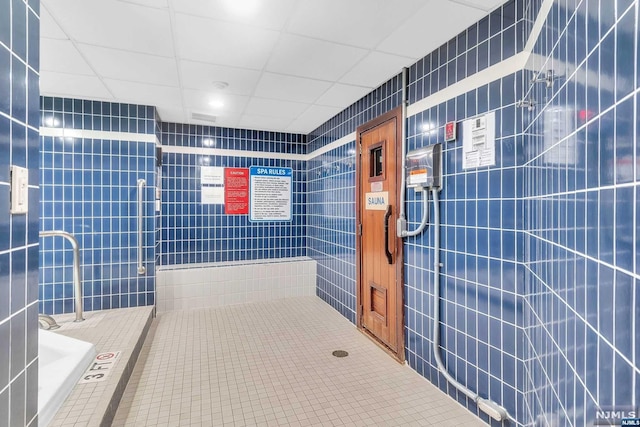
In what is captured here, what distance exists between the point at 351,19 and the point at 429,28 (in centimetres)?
54

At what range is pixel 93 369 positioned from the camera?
2.28 metres

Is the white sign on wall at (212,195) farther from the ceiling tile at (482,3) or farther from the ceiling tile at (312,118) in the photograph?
the ceiling tile at (482,3)

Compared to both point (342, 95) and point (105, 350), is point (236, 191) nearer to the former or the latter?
point (342, 95)

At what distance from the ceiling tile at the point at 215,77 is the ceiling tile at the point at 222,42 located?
11cm

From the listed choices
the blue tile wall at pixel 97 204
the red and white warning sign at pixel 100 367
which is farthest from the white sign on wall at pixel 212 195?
the red and white warning sign at pixel 100 367

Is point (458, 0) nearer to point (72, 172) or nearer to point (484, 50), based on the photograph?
point (484, 50)

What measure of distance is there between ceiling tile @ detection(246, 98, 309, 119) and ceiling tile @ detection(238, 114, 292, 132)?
0.16 metres

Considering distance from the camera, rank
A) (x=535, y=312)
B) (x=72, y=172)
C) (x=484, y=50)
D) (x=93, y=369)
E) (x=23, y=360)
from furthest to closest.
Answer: (x=72, y=172)
(x=93, y=369)
(x=484, y=50)
(x=535, y=312)
(x=23, y=360)

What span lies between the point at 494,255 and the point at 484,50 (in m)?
1.29

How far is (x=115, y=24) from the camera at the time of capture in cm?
204

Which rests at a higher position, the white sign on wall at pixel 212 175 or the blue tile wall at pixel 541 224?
the white sign on wall at pixel 212 175

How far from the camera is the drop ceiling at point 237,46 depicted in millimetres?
1889

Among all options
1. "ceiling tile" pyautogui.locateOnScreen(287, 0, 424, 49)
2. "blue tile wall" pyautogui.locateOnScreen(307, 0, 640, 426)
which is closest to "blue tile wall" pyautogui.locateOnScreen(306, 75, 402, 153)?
"blue tile wall" pyautogui.locateOnScreen(307, 0, 640, 426)

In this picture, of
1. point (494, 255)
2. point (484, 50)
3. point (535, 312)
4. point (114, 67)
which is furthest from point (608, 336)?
point (114, 67)
